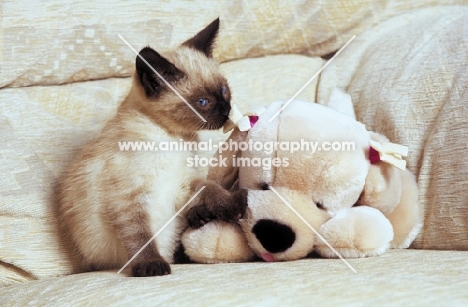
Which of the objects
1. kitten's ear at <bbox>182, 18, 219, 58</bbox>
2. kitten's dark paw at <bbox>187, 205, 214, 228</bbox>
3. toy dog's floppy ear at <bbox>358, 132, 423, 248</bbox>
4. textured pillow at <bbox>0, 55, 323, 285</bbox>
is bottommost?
textured pillow at <bbox>0, 55, 323, 285</bbox>

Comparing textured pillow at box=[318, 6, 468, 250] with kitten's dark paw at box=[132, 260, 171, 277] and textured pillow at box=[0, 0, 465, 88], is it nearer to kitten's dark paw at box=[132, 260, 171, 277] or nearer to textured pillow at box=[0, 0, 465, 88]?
textured pillow at box=[0, 0, 465, 88]

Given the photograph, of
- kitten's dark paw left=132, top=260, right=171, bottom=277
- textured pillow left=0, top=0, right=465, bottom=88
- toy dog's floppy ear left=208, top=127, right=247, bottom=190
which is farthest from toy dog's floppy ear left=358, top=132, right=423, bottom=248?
textured pillow left=0, top=0, right=465, bottom=88

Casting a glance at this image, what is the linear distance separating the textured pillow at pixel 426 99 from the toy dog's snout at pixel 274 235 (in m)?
0.35

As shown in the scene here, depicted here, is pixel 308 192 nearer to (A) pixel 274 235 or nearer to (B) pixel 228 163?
(A) pixel 274 235

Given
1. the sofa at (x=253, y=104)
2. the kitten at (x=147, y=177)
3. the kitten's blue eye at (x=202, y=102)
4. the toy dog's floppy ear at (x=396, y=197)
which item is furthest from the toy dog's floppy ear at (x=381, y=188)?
the kitten's blue eye at (x=202, y=102)

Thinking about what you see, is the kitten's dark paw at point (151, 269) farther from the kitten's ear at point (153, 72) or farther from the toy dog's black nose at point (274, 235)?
the kitten's ear at point (153, 72)

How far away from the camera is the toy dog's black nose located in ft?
4.19

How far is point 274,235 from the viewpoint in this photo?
50.5 inches

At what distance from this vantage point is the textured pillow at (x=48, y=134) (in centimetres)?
146

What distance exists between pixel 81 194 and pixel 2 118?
1.26ft

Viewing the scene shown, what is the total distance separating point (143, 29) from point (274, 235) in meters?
0.81

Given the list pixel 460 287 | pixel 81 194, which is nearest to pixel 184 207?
pixel 81 194

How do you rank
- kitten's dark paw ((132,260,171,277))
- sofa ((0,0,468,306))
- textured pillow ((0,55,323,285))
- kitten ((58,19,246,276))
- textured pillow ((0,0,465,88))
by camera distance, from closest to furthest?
sofa ((0,0,468,306))
kitten's dark paw ((132,260,171,277))
kitten ((58,19,246,276))
textured pillow ((0,55,323,285))
textured pillow ((0,0,465,88))

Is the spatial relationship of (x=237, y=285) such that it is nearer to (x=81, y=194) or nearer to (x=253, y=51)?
(x=81, y=194)
